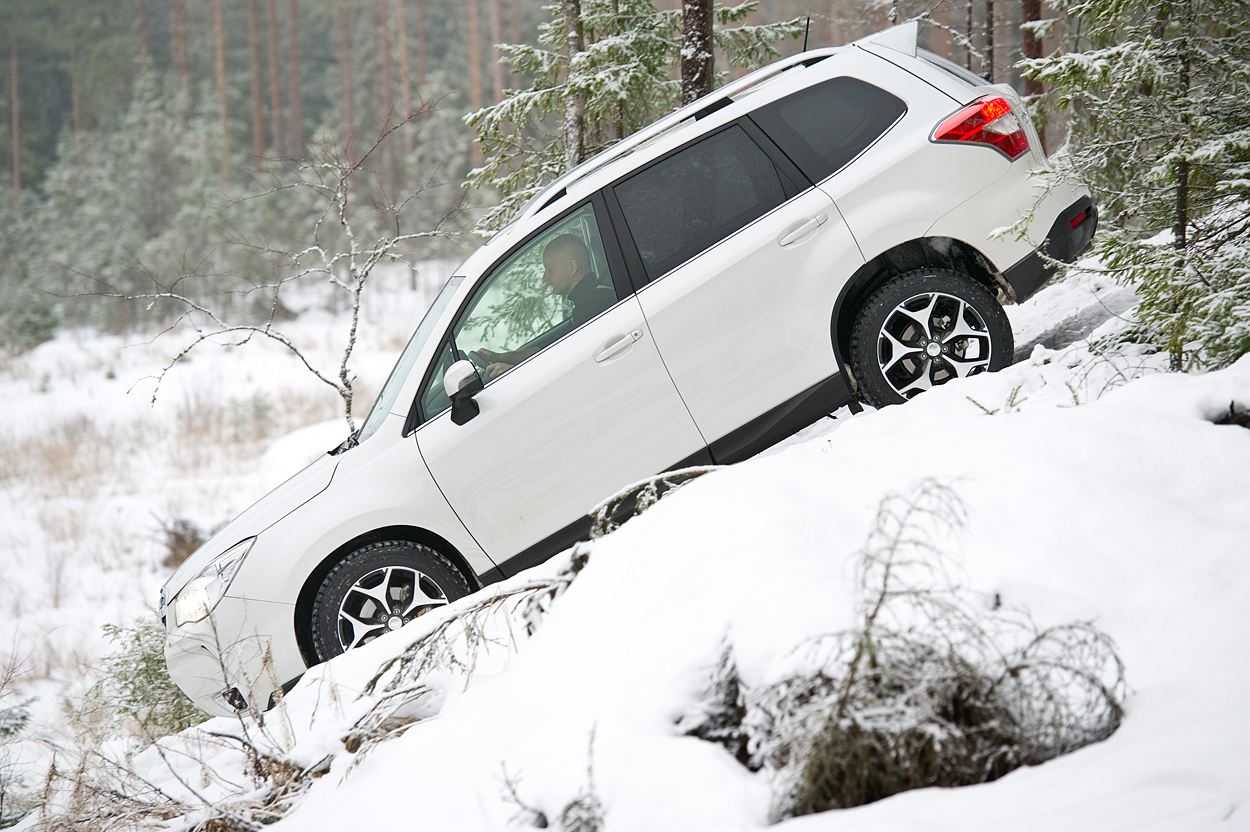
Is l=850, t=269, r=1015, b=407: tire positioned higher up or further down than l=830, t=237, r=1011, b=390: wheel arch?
further down

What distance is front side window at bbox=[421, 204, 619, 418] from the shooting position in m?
4.08

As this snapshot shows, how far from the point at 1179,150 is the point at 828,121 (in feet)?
5.11

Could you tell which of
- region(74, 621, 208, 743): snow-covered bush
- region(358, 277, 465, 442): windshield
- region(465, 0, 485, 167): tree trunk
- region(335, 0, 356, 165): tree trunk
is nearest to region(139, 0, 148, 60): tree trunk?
region(335, 0, 356, 165): tree trunk

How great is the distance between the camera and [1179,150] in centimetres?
343

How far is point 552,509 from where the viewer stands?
3.97m

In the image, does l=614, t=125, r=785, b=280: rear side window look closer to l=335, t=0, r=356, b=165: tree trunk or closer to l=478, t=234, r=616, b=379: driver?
l=478, t=234, r=616, b=379: driver

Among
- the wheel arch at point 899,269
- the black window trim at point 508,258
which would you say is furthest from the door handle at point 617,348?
the wheel arch at point 899,269

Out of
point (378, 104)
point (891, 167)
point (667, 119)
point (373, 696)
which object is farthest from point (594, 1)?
point (378, 104)

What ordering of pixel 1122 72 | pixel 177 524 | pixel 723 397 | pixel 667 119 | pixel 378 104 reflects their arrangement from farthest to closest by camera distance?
pixel 378 104 → pixel 177 524 → pixel 667 119 → pixel 723 397 → pixel 1122 72

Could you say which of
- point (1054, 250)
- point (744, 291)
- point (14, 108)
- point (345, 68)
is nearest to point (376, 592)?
point (744, 291)

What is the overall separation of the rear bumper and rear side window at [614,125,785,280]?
4.08ft

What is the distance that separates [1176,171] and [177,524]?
35.6 feet

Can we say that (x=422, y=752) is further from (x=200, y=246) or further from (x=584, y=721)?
(x=200, y=246)

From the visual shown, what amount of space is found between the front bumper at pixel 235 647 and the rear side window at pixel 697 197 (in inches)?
99.4
